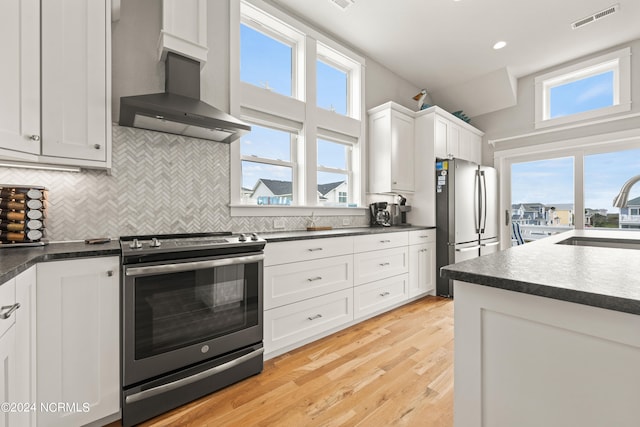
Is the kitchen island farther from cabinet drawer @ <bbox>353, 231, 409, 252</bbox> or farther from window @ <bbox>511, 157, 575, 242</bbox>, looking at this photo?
window @ <bbox>511, 157, 575, 242</bbox>

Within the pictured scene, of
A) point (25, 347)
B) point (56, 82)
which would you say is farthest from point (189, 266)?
point (56, 82)

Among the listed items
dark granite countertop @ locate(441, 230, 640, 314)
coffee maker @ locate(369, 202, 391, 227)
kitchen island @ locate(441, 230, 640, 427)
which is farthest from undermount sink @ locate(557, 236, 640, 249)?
coffee maker @ locate(369, 202, 391, 227)

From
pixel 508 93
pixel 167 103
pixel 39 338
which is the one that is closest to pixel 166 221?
pixel 167 103

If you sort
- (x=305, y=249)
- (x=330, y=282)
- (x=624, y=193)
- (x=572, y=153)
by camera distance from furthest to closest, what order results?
(x=572, y=153)
(x=330, y=282)
(x=305, y=249)
(x=624, y=193)

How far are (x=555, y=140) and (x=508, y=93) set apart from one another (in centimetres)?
98

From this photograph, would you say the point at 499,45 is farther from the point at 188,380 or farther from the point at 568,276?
the point at 188,380

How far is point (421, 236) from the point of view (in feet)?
11.7

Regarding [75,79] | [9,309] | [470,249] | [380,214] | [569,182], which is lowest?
[470,249]

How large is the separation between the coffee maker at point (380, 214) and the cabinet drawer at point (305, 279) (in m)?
1.18

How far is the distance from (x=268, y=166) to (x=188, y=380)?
2.02 metres

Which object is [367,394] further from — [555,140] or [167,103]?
[555,140]

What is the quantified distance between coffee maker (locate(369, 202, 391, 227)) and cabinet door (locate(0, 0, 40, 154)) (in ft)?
10.5

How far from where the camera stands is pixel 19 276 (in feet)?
3.60

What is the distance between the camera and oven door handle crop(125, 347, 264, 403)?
4.90ft
